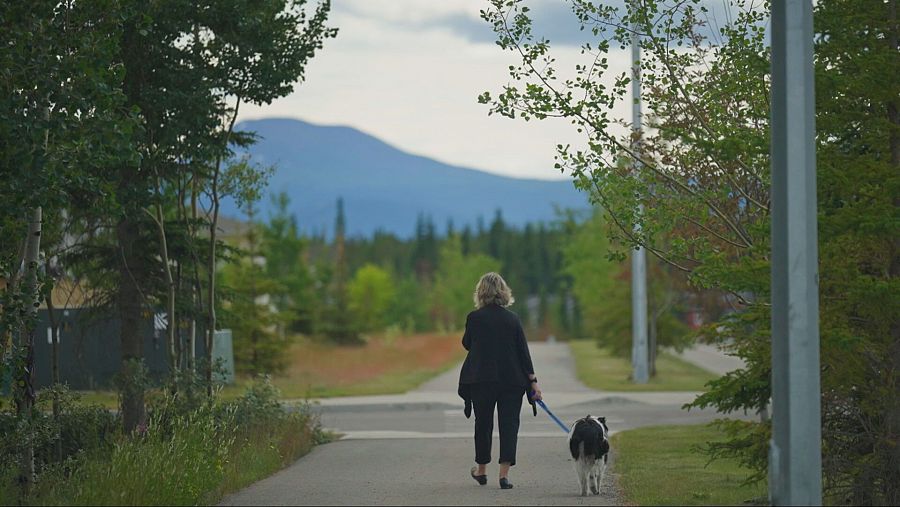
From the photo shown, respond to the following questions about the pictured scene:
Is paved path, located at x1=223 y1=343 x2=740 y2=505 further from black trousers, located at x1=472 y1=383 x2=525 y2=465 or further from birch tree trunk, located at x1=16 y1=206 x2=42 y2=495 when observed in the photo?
birch tree trunk, located at x1=16 y1=206 x2=42 y2=495

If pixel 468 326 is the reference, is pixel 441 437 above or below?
below

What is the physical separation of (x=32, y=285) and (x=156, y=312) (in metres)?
8.79

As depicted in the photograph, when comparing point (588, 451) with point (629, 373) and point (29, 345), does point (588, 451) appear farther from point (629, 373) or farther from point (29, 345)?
point (629, 373)

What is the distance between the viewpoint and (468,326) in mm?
12055

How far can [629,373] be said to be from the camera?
4141 cm

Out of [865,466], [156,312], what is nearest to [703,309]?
[156,312]

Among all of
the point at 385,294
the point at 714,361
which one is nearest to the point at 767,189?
the point at 714,361

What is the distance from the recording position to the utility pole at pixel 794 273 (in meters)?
8.54

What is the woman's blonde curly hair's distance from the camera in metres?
12.1

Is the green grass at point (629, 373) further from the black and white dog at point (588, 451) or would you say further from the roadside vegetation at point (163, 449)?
the black and white dog at point (588, 451)

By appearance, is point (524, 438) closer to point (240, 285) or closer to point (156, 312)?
point (156, 312)

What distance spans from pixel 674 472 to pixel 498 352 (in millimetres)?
3831

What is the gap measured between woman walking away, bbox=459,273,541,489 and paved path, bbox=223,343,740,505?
0.37 metres

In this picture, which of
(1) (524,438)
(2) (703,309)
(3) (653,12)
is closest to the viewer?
(3) (653,12)
